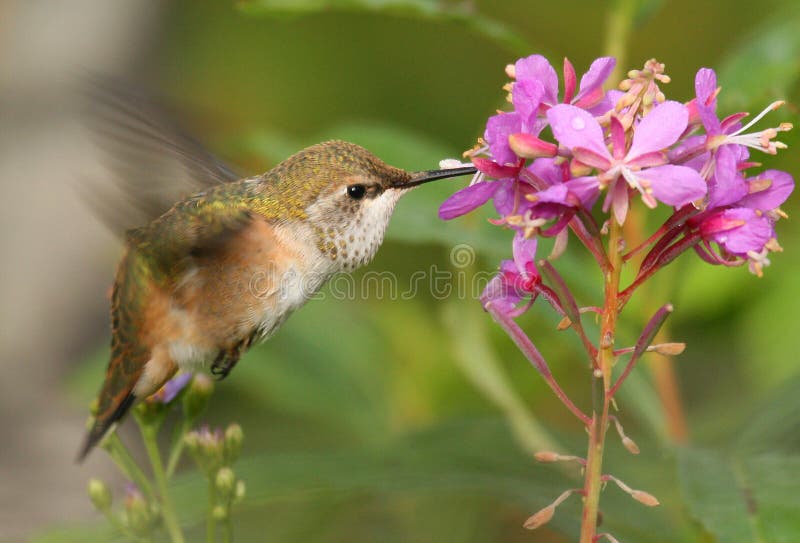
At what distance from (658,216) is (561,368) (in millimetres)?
1114

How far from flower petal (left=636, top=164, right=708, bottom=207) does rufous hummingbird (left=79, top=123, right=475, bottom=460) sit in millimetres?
633

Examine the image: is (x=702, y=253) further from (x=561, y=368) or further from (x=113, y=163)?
(x=561, y=368)

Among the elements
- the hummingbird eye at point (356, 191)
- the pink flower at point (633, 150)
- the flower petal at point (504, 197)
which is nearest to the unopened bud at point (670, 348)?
the pink flower at point (633, 150)

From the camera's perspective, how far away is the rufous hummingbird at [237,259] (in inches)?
90.4

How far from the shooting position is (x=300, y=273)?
2285 mm

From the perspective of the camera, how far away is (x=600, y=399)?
1.67 m

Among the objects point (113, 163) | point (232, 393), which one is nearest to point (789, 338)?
point (113, 163)

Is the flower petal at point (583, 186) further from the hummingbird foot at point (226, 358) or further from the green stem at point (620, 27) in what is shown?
the green stem at point (620, 27)

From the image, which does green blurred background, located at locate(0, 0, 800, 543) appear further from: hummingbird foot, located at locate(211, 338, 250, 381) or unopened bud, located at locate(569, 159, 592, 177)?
unopened bud, located at locate(569, 159, 592, 177)

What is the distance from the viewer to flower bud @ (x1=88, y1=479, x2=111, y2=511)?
227 centimetres

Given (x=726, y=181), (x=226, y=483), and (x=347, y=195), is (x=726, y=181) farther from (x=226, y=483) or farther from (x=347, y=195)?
(x=226, y=483)

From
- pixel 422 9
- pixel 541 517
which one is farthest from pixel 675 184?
pixel 422 9

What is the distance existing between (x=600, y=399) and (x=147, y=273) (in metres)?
1.20

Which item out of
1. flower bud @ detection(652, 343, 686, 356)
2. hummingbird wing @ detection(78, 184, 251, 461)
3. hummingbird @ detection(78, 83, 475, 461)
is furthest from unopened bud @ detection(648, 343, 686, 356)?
hummingbird wing @ detection(78, 184, 251, 461)
